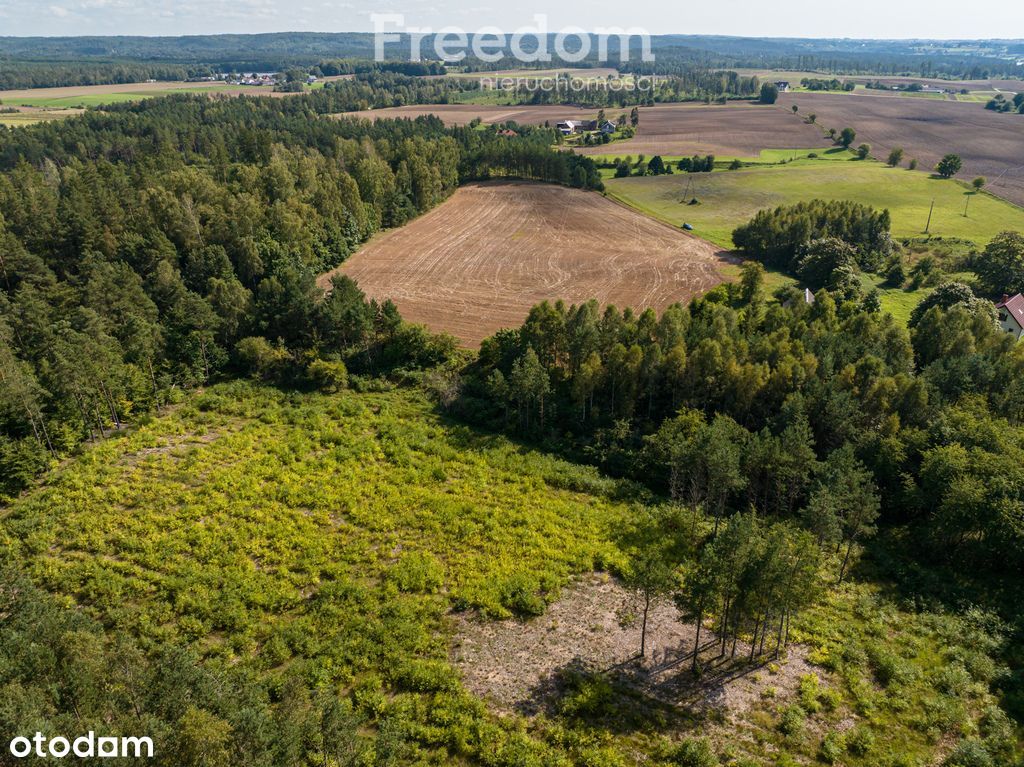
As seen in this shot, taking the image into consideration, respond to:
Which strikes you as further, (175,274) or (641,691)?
(175,274)

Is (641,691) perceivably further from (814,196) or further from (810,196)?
(814,196)

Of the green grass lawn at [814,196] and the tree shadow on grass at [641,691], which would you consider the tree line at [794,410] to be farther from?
the green grass lawn at [814,196]

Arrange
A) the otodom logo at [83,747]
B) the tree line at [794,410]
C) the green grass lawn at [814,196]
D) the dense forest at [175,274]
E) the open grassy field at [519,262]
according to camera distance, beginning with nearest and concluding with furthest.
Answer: the otodom logo at [83,747] → the tree line at [794,410] → the dense forest at [175,274] → the open grassy field at [519,262] → the green grass lawn at [814,196]

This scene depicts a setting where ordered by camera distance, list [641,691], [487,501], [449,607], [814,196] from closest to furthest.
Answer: [641,691]
[449,607]
[487,501]
[814,196]

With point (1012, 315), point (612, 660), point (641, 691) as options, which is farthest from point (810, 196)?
point (641, 691)

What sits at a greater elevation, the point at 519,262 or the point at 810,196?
the point at 810,196

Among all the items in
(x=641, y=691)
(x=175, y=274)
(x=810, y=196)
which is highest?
(x=810, y=196)

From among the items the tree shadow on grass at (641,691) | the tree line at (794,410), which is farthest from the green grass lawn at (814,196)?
the tree shadow on grass at (641,691)
